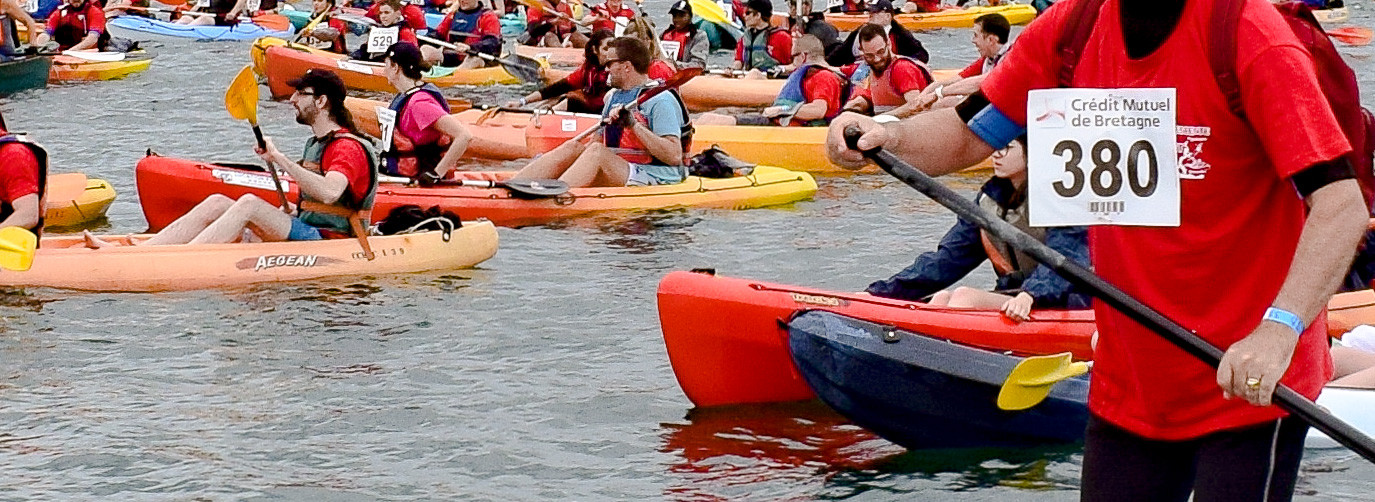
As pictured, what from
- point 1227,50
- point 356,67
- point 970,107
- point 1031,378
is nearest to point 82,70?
point 356,67

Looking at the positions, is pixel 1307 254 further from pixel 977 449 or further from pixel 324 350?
pixel 324 350

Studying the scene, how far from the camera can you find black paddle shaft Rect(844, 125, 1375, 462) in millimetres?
2516

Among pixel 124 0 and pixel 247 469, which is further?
pixel 124 0

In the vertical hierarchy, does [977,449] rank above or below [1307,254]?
below

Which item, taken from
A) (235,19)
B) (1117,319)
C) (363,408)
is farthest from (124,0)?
(1117,319)

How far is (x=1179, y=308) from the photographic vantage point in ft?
8.81

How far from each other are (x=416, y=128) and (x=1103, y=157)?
741 cm

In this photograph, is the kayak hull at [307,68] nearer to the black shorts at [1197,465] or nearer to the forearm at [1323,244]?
the black shorts at [1197,465]

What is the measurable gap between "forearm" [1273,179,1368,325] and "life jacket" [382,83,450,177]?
769 cm

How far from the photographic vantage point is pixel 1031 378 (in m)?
4.10

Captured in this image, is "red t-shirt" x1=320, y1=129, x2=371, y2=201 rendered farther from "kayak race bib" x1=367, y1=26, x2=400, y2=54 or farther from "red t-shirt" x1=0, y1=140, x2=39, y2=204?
"kayak race bib" x1=367, y1=26, x2=400, y2=54

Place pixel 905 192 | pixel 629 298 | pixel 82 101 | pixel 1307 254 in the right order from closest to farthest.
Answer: pixel 1307 254
pixel 629 298
pixel 905 192
pixel 82 101

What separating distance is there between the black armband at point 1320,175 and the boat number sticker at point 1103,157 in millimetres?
203

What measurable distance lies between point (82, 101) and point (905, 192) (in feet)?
28.2
